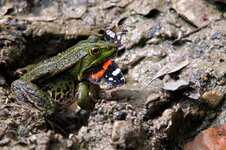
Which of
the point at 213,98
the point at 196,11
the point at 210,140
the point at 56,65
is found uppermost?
the point at 56,65

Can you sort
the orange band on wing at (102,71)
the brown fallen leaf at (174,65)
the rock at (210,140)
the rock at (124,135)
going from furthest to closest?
1. the brown fallen leaf at (174,65)
2. the orange band on wing at (102,71)
3. the rock at (210,140)
4. the rock at (124,135)

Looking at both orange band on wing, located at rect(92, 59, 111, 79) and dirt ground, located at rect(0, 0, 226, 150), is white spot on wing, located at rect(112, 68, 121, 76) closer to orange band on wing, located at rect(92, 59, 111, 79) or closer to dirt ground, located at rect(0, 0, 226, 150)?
orange band on wing, located at rect(92, 59, 111, 79)

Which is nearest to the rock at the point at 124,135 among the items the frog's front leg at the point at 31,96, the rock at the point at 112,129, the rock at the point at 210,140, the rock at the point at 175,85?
the rock at the point at 112,129

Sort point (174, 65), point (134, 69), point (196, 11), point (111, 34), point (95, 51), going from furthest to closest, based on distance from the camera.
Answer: point (196, 11), point (134, 69), point (111, 34), point (174, 65), point (95, 51)

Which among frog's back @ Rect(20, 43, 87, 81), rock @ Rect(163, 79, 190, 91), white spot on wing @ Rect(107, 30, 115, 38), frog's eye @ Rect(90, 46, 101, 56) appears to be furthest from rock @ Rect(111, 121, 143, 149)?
white spot on wing @ Rect(107, 30, 115, 38)

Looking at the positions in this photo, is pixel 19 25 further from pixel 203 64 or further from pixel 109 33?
pixel 203 64

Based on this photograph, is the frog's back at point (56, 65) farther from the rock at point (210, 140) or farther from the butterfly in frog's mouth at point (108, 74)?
the rock at point (210, 140)

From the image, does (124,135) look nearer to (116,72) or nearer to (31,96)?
(116,72)

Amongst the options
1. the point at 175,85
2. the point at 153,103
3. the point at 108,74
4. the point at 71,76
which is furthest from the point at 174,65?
the point at 71,76
